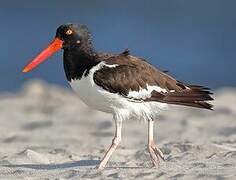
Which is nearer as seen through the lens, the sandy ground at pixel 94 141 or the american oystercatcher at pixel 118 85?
the sandy ground at pixel 94 141

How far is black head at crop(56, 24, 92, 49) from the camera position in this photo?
8.88 metres

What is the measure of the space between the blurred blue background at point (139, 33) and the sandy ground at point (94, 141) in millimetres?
10672

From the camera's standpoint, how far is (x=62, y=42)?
896 cm

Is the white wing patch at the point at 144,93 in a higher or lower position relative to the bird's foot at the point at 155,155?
higher

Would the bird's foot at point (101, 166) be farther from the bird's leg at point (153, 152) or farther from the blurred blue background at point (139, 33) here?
the blurred blue background at point (139, 33)

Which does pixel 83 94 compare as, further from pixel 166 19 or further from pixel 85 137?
pixel 166 19

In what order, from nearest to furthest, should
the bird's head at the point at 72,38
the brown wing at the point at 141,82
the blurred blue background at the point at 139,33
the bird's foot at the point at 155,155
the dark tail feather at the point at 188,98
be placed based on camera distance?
the brown wing at the point at 141,82 → the bird's foot at the point at 155,155 → the dark tail feather at the point at 188,98 → the bird's head at the point at 72,38 → the blurred blue background at the point at 139,33

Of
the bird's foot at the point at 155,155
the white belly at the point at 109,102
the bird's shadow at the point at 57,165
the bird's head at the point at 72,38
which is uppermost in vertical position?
the bird's head at the point at 72,38

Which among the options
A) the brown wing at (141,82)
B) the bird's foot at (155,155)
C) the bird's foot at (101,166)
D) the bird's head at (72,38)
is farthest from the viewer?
the bird's head at (72,38)

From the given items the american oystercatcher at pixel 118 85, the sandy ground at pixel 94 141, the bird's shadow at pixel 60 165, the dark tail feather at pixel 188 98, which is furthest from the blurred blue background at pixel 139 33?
the dark tail feather at pixel 188 98

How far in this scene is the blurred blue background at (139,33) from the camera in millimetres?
29125

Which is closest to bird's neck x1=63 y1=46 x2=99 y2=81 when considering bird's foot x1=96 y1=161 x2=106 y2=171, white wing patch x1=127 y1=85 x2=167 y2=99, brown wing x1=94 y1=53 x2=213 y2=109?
brown wing x1=94 y1=53 x2=213 y2=109

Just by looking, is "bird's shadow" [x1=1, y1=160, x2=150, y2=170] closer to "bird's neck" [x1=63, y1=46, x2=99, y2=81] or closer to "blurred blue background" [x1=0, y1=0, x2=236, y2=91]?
"bird's neck" [x1=63, y1=46, x2=99, y2=81]

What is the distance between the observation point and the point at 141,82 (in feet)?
28.1
